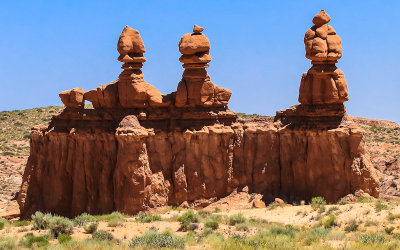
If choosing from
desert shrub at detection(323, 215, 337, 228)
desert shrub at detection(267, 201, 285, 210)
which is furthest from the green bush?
desert shrub at detection(267, 201, 285, 210)

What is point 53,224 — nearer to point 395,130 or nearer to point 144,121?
point 144,121

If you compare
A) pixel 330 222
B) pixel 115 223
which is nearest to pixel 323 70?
pixel 330 222

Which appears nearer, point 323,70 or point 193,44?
point 193,44

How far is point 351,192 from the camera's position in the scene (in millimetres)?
34375

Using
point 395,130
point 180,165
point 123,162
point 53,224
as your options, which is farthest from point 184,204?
point 395,130

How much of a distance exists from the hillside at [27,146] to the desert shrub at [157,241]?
1527cm

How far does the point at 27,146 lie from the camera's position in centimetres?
6844

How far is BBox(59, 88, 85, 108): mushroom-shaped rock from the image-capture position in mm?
35781

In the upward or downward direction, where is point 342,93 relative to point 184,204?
upward

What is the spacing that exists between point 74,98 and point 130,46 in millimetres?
3990

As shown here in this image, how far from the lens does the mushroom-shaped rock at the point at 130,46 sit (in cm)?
3462

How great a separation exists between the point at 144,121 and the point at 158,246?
1243cm

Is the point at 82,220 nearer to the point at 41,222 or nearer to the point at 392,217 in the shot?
the point at 41,222

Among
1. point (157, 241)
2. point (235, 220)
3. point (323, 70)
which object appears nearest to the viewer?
point (157, 241)
